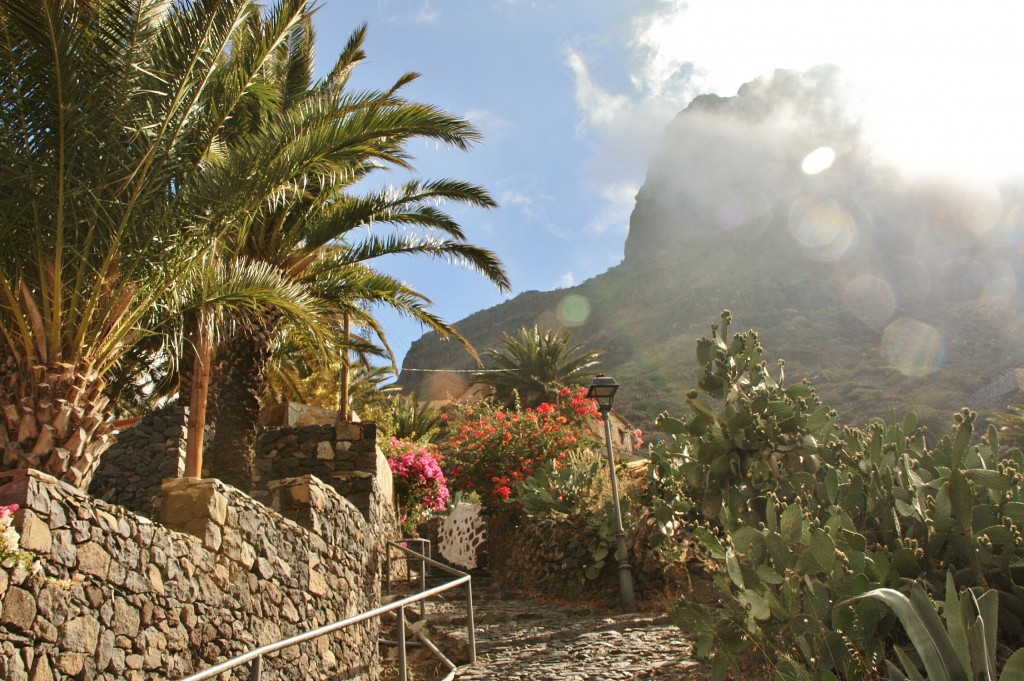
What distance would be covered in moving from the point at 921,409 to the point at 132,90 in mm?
34787

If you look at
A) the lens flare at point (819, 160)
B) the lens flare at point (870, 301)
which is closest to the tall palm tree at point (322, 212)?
the lens flare at point (870, 301)

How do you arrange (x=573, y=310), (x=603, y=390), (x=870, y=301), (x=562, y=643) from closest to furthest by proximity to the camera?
(x=562, y=643), (x=603, y=390), (x=870, y=301), (x=573, y=310)

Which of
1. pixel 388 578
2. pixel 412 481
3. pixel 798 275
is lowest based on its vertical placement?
pixel 388 578

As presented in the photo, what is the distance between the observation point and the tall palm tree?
23.3 feet

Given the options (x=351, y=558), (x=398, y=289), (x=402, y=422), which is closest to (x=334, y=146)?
(x=398, y=289)

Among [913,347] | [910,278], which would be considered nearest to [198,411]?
[913,347]

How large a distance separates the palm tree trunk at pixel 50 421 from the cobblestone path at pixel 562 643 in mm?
3346

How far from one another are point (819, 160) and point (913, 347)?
2048 inches

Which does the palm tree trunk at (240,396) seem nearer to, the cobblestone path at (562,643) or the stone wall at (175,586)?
the stone wall at (175,586)

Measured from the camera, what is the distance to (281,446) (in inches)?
392

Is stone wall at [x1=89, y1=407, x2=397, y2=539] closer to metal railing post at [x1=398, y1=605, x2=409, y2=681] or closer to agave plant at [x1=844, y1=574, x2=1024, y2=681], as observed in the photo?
metal railing post at [x1=398, y1=605, x2=409, y2=681]

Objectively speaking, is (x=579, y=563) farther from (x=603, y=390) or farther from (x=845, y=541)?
(x=845, y=541)

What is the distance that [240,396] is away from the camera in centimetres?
877

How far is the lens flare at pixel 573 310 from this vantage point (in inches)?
2744
